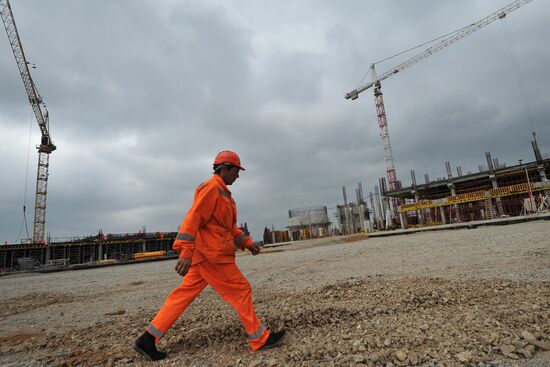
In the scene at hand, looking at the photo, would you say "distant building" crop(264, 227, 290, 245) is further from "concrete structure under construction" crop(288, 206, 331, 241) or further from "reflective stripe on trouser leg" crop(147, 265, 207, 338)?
"reflective stripe on trouser leg" crop(147, 265, 207, 338)

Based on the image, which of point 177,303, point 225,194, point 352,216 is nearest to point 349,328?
point 177,303

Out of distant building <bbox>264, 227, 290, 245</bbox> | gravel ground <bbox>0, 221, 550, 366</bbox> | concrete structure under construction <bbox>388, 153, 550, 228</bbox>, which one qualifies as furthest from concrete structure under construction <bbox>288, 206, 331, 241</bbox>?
gravel ground <bbox>0, 221, 550, 366</bbox>

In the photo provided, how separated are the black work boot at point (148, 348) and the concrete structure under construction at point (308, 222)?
40421 millimetres

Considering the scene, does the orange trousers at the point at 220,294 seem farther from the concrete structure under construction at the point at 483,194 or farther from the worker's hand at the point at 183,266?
the concrete structure under construction at the point at 483,194

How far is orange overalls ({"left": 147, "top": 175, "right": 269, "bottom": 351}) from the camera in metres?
2.45

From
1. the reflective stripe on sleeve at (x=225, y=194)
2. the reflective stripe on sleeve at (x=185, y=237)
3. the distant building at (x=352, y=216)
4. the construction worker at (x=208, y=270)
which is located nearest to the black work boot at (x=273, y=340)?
the construction worker at (x=208, y=270)

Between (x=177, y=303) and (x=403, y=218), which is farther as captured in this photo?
(x=403, y=218)

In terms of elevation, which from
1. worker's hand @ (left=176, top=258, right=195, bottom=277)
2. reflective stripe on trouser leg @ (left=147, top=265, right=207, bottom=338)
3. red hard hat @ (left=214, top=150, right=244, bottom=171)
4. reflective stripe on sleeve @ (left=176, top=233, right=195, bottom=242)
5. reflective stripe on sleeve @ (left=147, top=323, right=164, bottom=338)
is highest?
red hard hat @ (left=214, top=150, right=244, bottom=171)

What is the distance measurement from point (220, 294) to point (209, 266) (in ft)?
0.84

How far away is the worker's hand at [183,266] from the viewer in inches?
94.9

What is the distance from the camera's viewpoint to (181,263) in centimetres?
241

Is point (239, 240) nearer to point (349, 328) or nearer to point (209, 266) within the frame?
point (209, 266)

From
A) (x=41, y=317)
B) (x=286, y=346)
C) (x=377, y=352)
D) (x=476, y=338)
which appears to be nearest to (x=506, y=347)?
(x=476, y=338)

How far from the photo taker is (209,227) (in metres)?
2.61
